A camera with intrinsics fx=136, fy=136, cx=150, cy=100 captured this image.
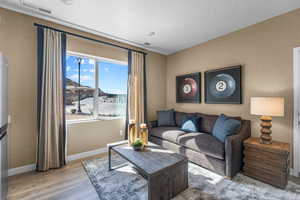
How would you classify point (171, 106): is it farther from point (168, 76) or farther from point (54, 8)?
point (54, 8)

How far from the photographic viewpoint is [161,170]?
159cm

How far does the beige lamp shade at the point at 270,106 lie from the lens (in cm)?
200

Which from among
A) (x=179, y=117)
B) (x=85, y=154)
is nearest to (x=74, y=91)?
(x=85, y=154)

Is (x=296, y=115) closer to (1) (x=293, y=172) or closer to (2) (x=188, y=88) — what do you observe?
(1) (x=293, y=172)

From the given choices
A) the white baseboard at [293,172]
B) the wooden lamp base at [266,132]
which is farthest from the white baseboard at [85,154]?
the white baseboard at [293,172]

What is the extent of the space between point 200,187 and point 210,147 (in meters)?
0.66

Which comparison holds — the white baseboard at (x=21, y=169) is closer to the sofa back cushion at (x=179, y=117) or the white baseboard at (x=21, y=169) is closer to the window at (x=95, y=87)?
the window at (x=95, y=87)

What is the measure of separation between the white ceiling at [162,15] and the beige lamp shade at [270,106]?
59.2 inches

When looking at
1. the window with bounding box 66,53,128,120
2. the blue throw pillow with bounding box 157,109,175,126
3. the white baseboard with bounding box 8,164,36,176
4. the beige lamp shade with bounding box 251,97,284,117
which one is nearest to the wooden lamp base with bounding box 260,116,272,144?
the beige lamp shade with bounding box 251,97,284,117

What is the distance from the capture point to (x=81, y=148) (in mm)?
2963

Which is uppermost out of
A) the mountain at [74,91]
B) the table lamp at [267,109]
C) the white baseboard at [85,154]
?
the mountain at [74,91]

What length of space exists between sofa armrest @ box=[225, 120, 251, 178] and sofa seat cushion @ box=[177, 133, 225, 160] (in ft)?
0.31

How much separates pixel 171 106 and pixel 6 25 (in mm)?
4036

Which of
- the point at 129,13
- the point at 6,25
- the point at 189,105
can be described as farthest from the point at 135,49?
the point at 6,25
